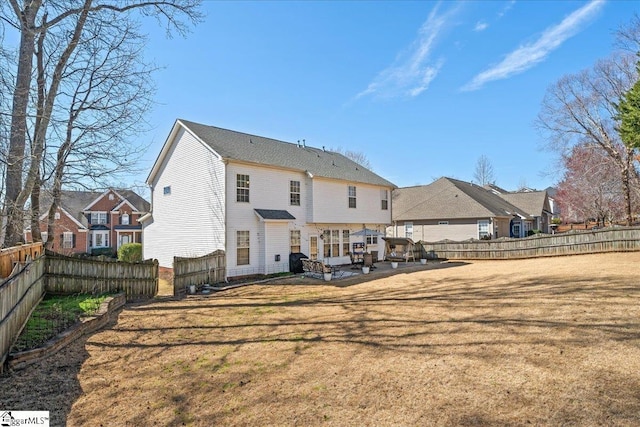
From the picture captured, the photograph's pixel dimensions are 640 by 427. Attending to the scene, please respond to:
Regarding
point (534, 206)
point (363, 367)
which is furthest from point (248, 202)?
point (534, 206)

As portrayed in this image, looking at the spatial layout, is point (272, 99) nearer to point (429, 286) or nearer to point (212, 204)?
point (212, 204)

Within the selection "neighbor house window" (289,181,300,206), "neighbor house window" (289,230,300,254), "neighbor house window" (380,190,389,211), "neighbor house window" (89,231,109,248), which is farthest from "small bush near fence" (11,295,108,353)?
"neighbor house window" (89,231,109,248)

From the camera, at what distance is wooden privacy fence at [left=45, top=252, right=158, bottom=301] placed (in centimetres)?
1054

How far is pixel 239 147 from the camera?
1770 cm

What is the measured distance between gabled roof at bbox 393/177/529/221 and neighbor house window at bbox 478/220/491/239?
816 millimetres

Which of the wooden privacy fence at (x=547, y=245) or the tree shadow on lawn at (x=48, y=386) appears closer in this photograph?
the tree shadow on lawn at (x=48, y=386)

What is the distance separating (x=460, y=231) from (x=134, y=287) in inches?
963

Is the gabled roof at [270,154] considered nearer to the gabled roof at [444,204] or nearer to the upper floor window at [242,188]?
the upper floor window at [242,188]

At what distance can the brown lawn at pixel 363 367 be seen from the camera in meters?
3.94

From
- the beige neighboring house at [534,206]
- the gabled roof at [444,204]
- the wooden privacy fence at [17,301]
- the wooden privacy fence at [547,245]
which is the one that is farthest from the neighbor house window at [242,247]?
the beige neighboring house at [534,206]

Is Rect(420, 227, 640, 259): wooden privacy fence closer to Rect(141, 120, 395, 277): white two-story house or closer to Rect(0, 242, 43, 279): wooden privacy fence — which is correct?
Rect(141, 120, 395, 277): white two-story house

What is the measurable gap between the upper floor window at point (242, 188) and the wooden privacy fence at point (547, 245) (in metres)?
13.0

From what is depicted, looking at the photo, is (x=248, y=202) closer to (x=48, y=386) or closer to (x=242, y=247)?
(x=242, y=247)

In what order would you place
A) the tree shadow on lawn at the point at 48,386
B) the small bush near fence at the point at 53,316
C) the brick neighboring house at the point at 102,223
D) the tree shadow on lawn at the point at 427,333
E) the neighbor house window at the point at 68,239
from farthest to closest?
the brick neighboring house at the point at 102,223, the neighbor house window at the point at 68,239, the small bush near fence at the point at 53,316, the tree shadow on lawn at the point at 48,386, the tree shadow on lawn at the point at 427,333
